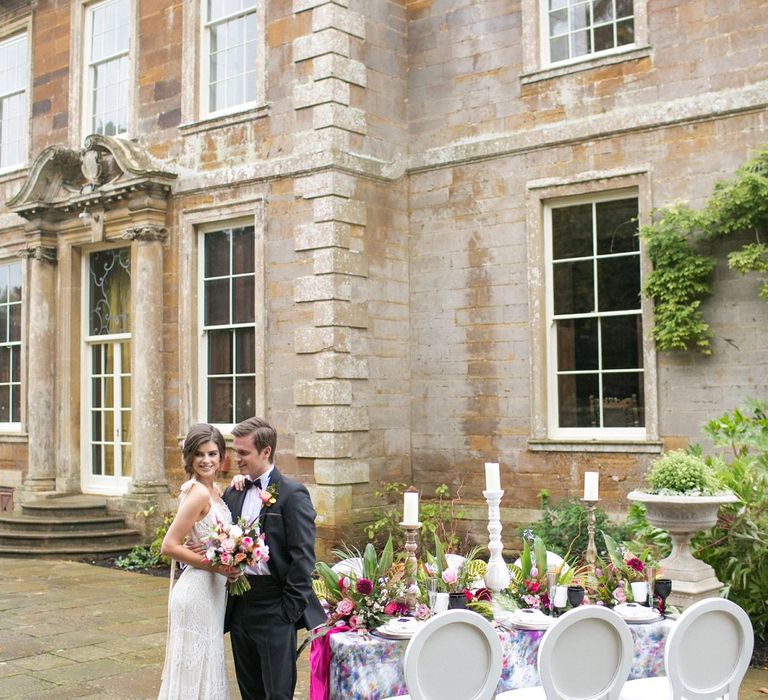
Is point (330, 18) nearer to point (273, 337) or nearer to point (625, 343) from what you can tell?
point (273, 337)

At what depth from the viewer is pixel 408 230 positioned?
1166 cm

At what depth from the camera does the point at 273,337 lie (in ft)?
37.4

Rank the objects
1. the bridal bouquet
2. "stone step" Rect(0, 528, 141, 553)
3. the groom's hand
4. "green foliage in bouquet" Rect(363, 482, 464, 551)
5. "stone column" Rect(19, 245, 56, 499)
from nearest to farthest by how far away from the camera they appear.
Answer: the bridal bouquet
the groom's hand
"green foliage in bouquet" Rect(363, 482, 464, 551)
"stone step" Rect(0, 528, 141, 553)
"stone column" Rect(19, 245, 56, 499)

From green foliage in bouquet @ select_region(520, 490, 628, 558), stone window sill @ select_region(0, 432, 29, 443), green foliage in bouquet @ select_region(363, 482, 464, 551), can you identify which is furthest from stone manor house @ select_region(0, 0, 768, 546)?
stone window sill @ select_region(0, 432, 29, 443)

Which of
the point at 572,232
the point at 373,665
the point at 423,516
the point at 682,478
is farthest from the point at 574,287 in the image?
the point at 373,665

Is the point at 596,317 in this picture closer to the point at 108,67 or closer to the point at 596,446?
the point at 596,446

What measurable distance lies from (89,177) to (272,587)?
9.77 metres

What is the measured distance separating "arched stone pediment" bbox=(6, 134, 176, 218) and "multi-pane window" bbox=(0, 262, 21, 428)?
4.72 feet

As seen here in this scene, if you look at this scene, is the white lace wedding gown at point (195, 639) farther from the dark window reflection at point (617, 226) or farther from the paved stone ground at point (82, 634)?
the dark window reflection at point (617, 226)

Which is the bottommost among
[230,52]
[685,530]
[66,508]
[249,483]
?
[66,508]

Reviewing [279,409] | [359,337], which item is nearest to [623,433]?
[359,337]

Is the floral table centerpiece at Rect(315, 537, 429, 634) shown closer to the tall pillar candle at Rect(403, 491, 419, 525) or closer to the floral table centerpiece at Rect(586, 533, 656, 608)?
the tall pillar candle at Rect(403, 491, 419, 525)

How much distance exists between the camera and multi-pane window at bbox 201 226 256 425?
467 inches

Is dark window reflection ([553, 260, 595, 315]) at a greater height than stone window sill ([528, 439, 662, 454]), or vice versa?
dark window reflection ([553, 260, 595, 315])
